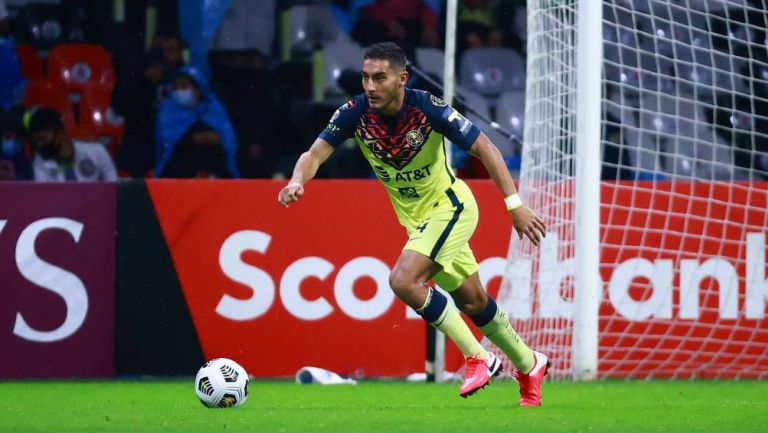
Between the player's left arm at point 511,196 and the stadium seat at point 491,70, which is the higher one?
the stadium seat at point 491,70

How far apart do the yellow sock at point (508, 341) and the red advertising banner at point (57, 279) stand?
361cm

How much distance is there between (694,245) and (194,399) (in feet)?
13.0

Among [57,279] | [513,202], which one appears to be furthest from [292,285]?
[513,202]

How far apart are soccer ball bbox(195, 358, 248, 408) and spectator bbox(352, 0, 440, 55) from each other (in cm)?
609

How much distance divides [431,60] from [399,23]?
1.50 feet

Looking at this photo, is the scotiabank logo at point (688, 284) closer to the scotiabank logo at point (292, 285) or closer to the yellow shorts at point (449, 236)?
the scotiabank logo at point (292, 285)

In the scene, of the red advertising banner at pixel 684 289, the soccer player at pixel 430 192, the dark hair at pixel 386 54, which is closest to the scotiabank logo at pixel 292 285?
the red advertising banner at pixel 684 289

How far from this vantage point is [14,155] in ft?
38.7

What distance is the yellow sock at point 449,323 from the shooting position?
7109 millimetres

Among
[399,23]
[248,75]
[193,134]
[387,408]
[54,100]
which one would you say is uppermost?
[399,23]

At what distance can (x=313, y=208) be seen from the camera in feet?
33.0

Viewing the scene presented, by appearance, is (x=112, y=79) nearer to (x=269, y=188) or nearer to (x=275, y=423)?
(x=269, y=188)

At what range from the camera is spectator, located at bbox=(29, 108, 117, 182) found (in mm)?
11617

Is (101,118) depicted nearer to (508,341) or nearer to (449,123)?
(449,123)
